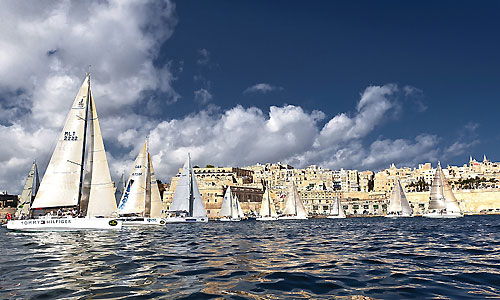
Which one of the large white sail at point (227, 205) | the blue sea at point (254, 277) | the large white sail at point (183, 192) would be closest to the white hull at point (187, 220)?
the large white sail at point (183, 192)

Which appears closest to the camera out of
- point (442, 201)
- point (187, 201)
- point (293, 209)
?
point (187, 201)

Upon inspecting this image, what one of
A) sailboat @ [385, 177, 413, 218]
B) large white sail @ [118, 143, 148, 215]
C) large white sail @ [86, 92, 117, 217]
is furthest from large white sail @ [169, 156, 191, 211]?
sailboat @ [385, 177, 413, 218]

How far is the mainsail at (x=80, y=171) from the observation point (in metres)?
32.4

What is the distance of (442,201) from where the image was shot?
316 ft

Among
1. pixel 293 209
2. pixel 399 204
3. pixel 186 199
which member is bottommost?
pixel 293 209

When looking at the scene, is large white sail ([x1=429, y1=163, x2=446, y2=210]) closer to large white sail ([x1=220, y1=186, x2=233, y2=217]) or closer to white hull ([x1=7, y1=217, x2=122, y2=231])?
large white sail ([x1=220, y1=186, x2=233, y2=217])

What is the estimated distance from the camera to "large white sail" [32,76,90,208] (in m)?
32.2

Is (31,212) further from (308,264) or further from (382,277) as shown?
(382,277)

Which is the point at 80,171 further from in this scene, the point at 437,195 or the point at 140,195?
the point at 437,195

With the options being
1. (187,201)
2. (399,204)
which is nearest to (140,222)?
(187,201)

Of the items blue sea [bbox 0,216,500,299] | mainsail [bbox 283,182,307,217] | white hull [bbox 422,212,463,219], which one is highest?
mainsail [bbox 283,182,307,217]

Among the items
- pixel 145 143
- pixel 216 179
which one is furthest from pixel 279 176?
pixel 145 143

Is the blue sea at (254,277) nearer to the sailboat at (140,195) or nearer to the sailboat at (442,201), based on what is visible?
the sailboat at (140,195)

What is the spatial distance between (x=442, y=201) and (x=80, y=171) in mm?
91218
